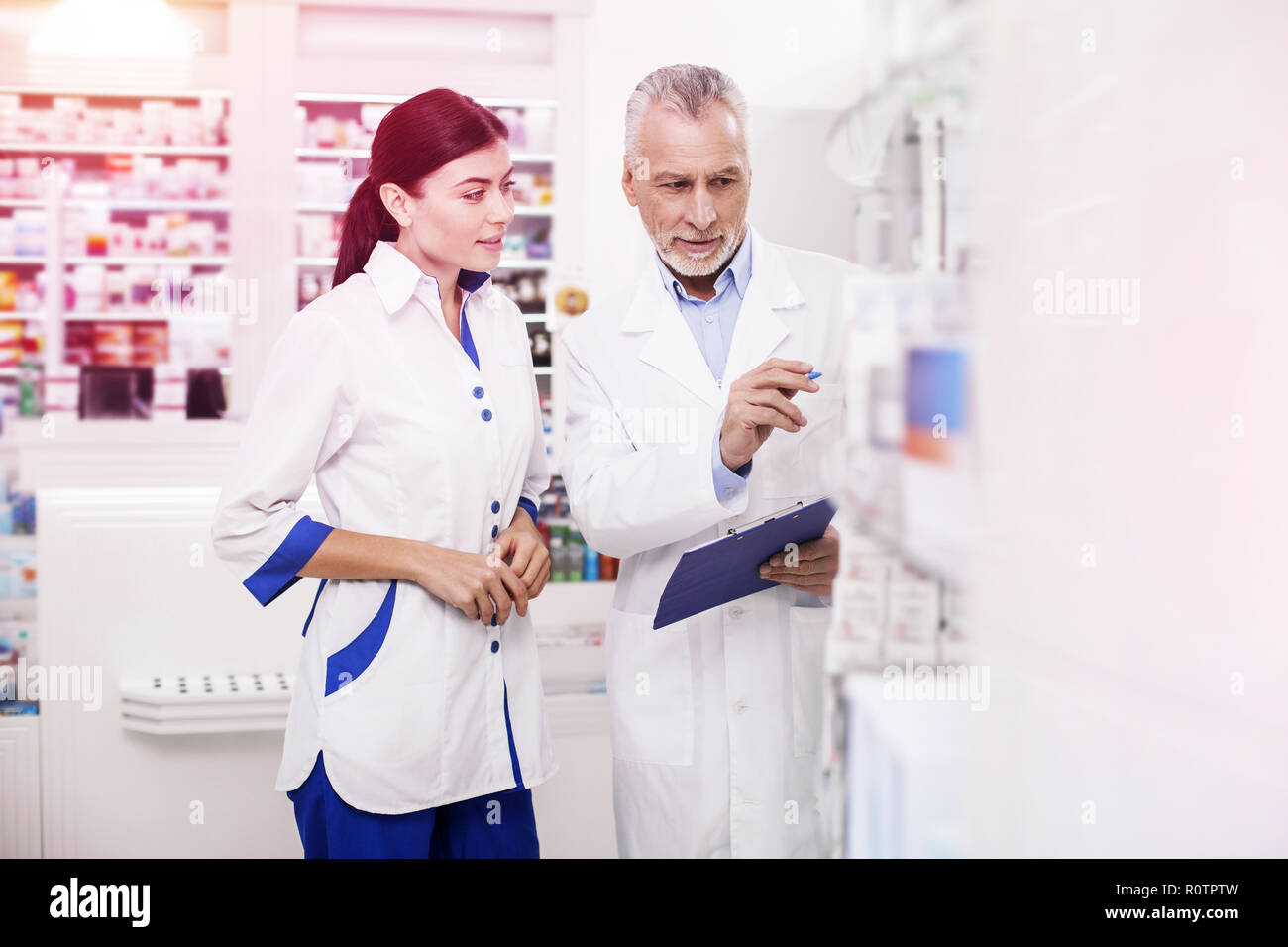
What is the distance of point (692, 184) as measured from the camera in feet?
5.03

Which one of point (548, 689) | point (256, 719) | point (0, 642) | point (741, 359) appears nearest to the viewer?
point (741, 359)

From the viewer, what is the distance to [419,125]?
1.38m

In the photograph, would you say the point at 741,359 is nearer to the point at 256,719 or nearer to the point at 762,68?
the point at 762,68

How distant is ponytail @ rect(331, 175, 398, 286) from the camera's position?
4.76ft

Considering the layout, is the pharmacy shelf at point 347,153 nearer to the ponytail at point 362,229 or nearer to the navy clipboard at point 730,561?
the ponytail at point 362,229

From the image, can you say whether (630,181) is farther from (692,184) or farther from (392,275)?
(392,275)

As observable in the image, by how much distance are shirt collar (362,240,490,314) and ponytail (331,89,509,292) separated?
7cm

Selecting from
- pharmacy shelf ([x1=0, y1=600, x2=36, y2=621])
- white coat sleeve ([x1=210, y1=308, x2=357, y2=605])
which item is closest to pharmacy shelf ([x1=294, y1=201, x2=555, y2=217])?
pharmacy shelf ([x1=0, y1=600, x2=36, y2=621])

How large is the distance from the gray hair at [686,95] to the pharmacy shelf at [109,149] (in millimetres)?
3299

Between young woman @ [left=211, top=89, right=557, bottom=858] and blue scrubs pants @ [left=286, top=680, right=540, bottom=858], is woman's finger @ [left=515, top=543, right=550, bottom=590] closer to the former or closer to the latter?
young woman @ [left=211, top=89, right=557, bottom=858]

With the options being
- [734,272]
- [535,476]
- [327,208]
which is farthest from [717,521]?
[327,208]
